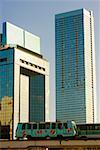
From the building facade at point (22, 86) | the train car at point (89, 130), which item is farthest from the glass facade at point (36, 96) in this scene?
the train car at point (89, 130)

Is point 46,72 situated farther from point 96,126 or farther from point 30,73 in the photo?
point 96,126

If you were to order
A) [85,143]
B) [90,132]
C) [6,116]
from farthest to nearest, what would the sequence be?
[6,116], [90,132], [85,143]

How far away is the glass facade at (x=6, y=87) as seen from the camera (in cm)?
14862

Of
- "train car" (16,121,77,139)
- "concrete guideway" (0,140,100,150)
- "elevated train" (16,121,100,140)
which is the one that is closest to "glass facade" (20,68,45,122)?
"elevated train" (16,121,100,140)

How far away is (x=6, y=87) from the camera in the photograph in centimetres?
15288

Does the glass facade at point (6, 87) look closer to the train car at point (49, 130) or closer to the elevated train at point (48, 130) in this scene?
the elevated train at point (48, 130)

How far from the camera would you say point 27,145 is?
46781 mm

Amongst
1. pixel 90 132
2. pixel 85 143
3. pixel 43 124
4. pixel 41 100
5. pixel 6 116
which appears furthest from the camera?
pixel 41 100

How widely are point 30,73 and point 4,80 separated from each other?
18.4 metres

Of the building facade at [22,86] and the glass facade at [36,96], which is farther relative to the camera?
the glass facade at [36,96]

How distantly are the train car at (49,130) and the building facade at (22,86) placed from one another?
90527 mm

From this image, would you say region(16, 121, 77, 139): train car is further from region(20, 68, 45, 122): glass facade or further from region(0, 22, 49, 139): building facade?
region(20, 68, 45, 122): glass facade

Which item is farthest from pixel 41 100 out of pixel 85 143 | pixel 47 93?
pixel 85 143

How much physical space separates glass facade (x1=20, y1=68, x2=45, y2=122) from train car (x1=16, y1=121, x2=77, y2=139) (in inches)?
4527
